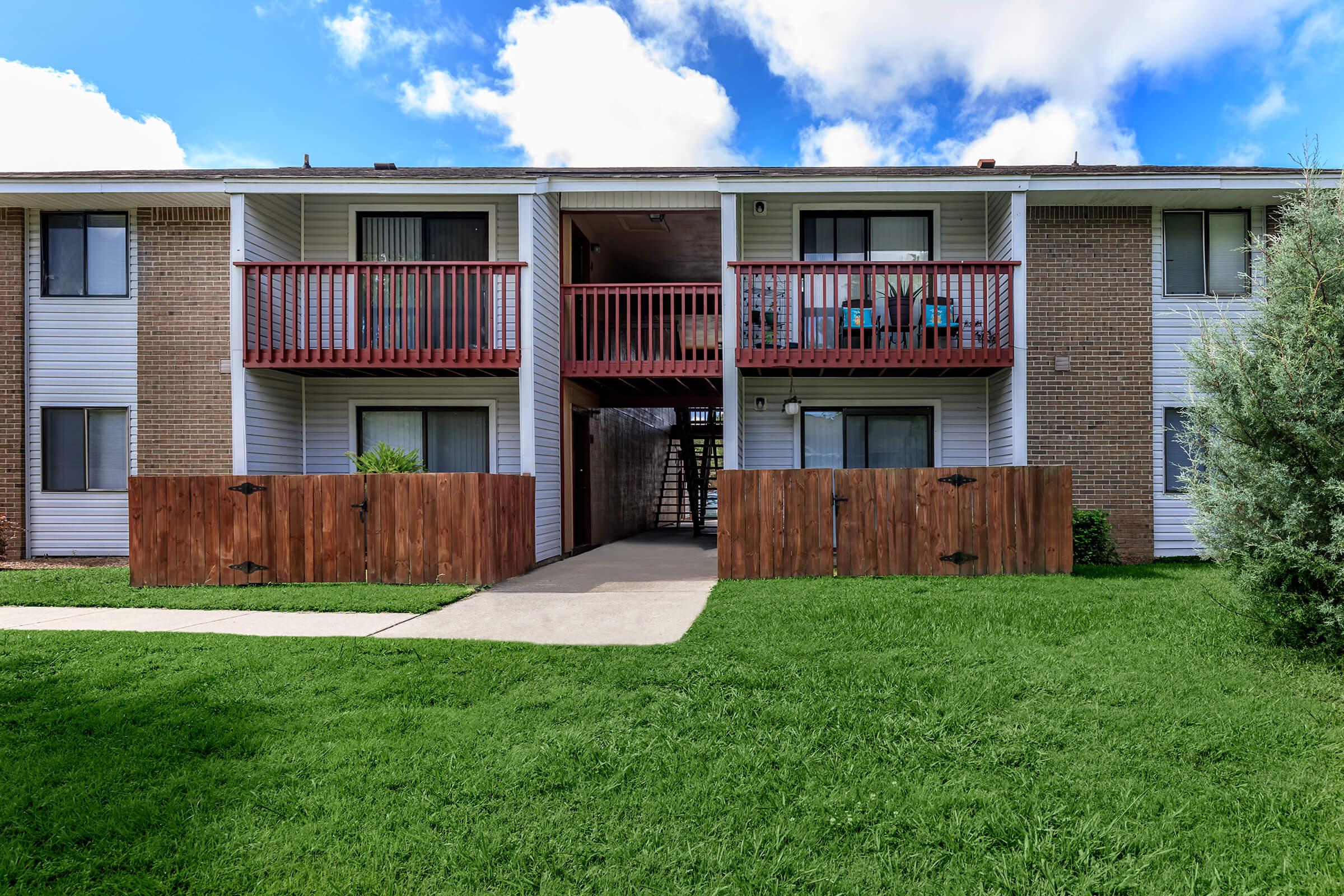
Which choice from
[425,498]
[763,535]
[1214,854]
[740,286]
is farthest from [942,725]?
[740,286]

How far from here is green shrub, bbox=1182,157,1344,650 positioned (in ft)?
15.2

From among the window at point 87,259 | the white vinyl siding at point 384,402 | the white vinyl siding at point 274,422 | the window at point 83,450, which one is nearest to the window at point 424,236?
the white vinyl siding at point 384,402

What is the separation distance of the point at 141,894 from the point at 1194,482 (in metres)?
6.71

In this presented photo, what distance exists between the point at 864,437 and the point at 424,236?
25.5ft

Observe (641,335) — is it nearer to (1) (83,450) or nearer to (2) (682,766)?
(2) (682,766)

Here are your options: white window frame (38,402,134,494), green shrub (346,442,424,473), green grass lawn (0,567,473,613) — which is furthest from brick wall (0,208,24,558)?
green shrub (346,442,424,473)

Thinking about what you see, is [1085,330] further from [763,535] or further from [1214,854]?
[1214,854]

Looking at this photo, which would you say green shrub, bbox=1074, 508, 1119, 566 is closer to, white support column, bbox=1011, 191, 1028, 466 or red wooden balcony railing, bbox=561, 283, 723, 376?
white support column, bbox=1011, 191, 1028, 466

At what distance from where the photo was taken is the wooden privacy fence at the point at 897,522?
8203 mm

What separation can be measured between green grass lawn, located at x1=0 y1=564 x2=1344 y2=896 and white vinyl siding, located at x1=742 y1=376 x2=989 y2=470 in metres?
6.02

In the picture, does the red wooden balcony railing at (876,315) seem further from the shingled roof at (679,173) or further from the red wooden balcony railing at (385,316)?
the red wooden balcony railing at (385,316)

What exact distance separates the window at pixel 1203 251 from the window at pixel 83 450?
16170 millimetres

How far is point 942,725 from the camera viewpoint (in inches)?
147

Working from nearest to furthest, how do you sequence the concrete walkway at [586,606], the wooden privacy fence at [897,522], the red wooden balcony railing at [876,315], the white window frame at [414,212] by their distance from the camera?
1. the concrete walkway at [586,606]
2. the wooden privacy fence at [897,522]
3. the red wooden balcony railing at [876,315]
4. the white window frame at [414,212]
